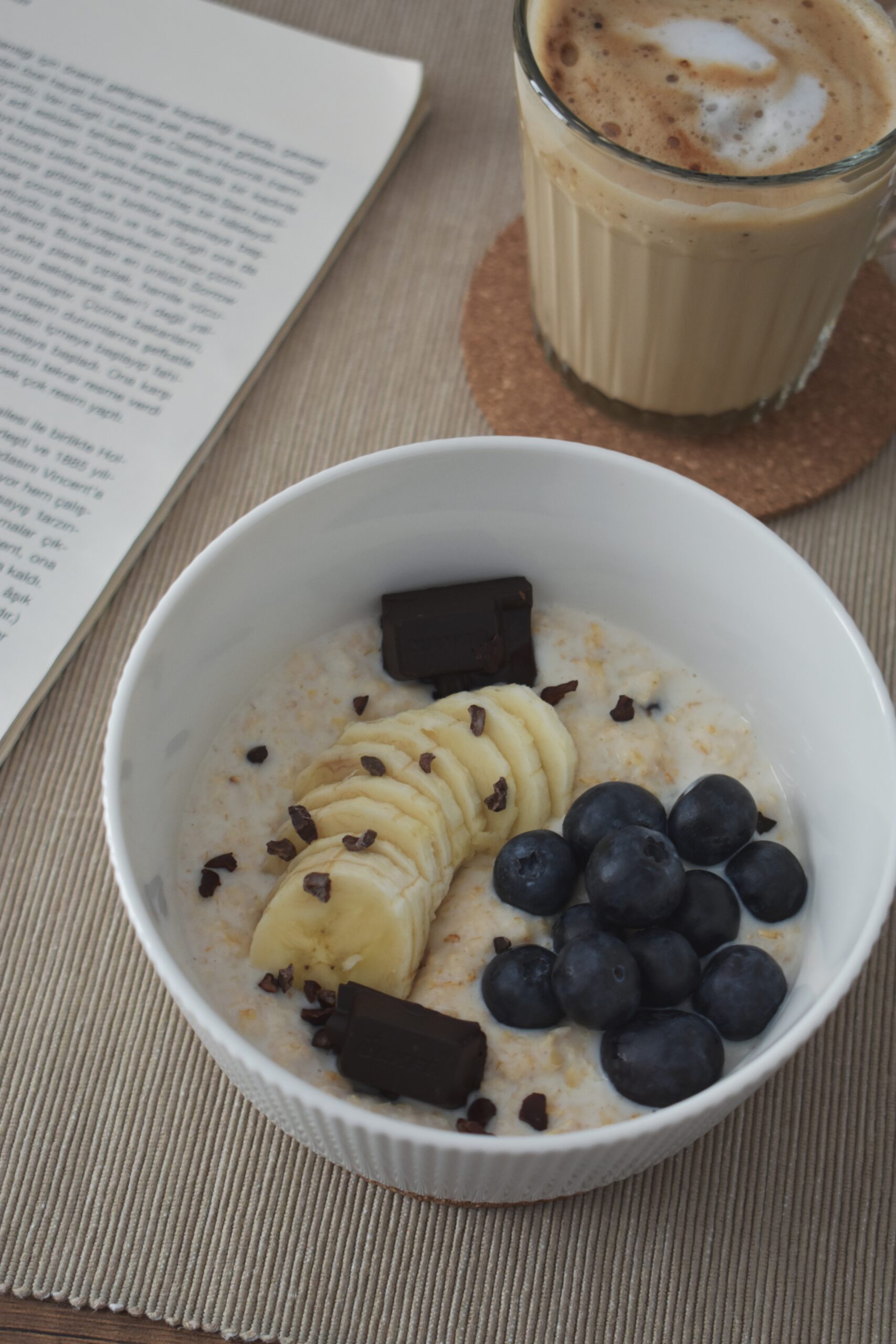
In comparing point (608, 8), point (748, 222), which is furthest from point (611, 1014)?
point (608, 8)

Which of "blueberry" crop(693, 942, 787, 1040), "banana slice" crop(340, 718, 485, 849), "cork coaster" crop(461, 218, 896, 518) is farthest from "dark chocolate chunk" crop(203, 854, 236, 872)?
"cork coaster" crop(461, 218, 896, 518)

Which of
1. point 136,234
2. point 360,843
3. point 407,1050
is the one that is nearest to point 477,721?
point 360,843

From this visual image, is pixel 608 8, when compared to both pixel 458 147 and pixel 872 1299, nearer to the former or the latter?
pixel 458 147

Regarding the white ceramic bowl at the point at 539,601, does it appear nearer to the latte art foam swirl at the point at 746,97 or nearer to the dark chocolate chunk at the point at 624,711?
the dark chocolate chunk at the point at 624,711

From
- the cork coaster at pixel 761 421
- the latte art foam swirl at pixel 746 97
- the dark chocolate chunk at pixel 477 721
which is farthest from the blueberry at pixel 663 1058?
the latte art foam swirl at pixel 746 97

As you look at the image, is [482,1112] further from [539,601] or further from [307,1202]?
[539,601]
